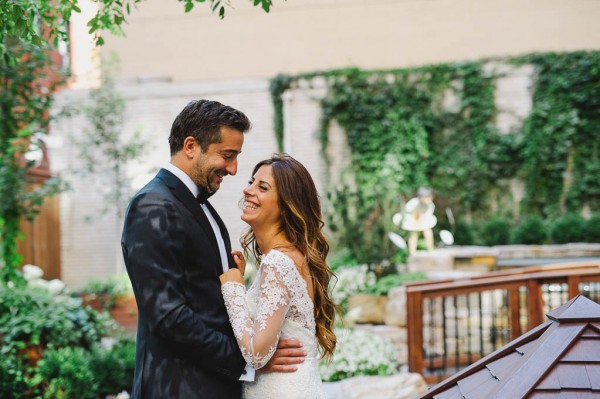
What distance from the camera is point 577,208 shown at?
12734 millimetres

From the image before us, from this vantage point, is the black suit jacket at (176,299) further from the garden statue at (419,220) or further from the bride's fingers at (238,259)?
the garden statue at (419,220)

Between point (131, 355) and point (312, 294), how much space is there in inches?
176

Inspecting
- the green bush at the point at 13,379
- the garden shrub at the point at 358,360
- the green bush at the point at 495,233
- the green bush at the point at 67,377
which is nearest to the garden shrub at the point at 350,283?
the garden shrub at the point at 358,360

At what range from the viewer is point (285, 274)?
2.47m

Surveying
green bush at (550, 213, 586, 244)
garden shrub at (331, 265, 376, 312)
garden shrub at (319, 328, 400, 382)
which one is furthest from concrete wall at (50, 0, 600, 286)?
garden shrub at (319, 328, 400, 382)

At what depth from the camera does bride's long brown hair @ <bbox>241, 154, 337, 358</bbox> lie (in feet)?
8.41

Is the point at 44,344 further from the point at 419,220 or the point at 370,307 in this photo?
the point at 419,220

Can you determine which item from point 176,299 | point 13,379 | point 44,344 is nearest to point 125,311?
point 44,344

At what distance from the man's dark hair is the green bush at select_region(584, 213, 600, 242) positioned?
11.0 meters

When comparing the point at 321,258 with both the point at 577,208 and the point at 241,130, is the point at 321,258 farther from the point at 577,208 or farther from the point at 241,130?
the point at 577,208

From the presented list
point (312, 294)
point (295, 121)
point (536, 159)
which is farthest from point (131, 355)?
point (536, 159)

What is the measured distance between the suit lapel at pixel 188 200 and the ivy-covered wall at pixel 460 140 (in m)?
10.0

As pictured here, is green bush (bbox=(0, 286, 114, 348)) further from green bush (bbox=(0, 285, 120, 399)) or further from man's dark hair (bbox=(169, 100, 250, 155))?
man's dark hair (bbox=(169, 100, 250, 155))

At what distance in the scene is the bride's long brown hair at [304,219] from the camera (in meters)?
2.56
